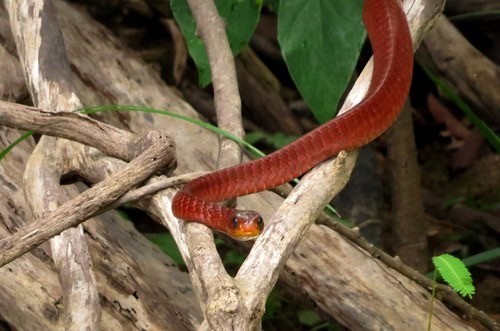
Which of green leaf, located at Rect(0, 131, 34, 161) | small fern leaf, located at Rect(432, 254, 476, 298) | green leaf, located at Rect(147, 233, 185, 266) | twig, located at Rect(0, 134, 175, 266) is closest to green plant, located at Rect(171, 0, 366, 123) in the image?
twig, located at Rect(0, 134, 175, 266)

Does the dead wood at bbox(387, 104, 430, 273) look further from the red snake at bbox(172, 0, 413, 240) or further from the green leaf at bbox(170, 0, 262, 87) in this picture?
the green leaf at bbox(170, 0, 262, 87)

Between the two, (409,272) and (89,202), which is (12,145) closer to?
(89,202)

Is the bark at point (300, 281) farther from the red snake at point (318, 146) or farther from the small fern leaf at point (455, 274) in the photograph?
the small fern leaf at point (455, 274)

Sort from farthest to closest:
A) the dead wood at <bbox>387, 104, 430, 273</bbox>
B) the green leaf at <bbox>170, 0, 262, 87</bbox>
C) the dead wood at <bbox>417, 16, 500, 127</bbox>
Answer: the dead wood at <bbox>417, 16, 500, 127</bbox> → the dead wood at <bbox>387, 104, 430, 273</bbox> → the green leaf at <bbox>170, 0, 262, 87</bbox>

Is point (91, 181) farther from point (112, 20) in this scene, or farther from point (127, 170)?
point (112, 20)

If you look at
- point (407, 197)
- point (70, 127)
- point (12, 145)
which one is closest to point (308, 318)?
point (407, 197)

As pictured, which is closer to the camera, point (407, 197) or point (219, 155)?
point (219, 155)
